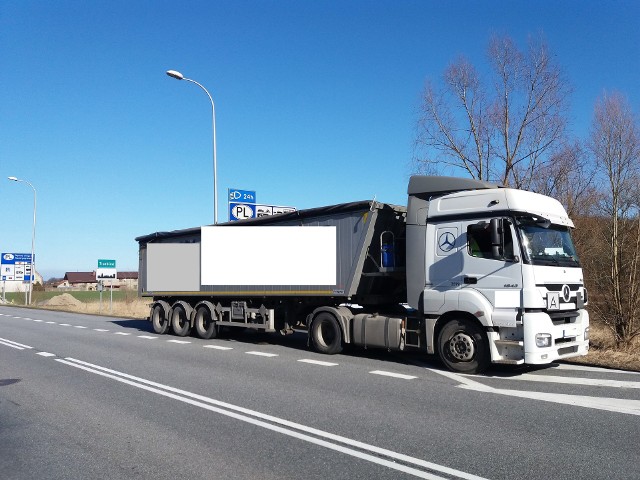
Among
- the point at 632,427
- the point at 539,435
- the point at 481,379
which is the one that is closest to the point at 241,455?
the point at 539,435

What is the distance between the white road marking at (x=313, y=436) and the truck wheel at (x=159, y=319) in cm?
811

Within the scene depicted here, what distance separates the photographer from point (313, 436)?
18.2 ft

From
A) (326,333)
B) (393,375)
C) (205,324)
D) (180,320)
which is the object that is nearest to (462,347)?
(393,375)

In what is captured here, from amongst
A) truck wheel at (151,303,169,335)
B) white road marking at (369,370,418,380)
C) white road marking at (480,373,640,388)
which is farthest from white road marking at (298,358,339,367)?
truck wheel at (151,303,169,335)

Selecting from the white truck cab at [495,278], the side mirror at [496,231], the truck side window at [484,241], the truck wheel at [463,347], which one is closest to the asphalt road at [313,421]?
the truck wheel at [463,347]

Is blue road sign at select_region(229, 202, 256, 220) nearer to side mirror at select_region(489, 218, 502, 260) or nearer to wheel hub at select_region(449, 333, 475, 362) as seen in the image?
wheel hub at select_region(449, 333, 475, 362)

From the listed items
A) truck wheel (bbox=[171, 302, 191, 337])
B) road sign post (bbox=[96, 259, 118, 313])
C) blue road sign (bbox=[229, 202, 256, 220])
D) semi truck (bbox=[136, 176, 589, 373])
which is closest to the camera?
semi truck (bbox=[136, 176, 589, 373])

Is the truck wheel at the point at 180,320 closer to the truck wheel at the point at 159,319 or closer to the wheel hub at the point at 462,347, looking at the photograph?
the truck wheel at the point at 159,319

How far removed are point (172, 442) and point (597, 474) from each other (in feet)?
12.7

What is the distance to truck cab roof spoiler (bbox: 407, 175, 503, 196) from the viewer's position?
9573mm

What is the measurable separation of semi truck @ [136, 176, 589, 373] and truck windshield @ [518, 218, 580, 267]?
0.07ft

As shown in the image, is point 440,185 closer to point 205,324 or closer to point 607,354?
point 607,354

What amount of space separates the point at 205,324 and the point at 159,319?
241 centimetres

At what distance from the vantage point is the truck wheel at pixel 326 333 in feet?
37.1
